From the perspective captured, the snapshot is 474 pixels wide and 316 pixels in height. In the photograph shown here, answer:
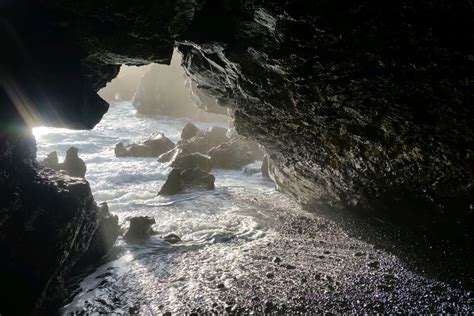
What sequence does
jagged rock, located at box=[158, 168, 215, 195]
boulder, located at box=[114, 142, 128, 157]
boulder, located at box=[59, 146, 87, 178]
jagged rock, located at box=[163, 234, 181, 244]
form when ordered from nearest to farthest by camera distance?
jagged rock, located at box=[163, 234, 181, 244]
boulder, located at box=[59, 146, 87, 178]
jagged rock, located at box=[158, 168, 215, 195]
boulder, located at box=[114, 142, 128, 157]

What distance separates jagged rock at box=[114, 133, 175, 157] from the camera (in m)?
28.5

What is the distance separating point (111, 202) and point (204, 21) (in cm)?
1248

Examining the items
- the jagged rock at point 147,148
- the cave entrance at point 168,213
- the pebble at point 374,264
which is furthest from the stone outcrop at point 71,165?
the pebble at point 374,264

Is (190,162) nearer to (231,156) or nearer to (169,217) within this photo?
(231,156)

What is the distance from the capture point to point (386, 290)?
27.0 ft

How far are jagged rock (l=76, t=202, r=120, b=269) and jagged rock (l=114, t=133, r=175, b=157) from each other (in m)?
16.0

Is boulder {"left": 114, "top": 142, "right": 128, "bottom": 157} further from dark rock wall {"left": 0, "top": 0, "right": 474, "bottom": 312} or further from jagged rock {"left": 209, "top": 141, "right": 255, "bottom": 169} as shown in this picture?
dark rock wall {"left": 0, "top": 0, "right": 474, "bottom": 312}

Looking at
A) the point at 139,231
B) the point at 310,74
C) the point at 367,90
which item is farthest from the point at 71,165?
the point at 367,90

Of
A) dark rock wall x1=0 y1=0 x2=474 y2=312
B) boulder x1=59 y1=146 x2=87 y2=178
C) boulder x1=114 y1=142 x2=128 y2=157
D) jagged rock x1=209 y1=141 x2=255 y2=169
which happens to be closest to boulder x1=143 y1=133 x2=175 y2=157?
boulder x1=114 y1=142 x2=128 y2=157

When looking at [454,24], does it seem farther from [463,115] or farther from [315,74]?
[315,74]

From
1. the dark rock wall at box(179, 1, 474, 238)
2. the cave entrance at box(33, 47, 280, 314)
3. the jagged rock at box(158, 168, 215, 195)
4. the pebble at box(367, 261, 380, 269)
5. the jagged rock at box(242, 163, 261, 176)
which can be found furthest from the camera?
the jagged rock at box(242, 163, 261, 176)

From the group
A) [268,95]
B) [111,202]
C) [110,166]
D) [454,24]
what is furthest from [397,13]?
[110,166]

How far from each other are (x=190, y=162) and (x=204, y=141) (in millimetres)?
7384

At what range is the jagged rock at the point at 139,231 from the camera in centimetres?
1255
